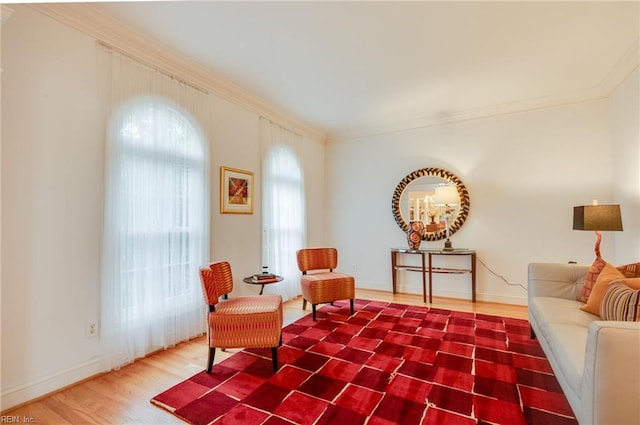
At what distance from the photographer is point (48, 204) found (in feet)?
6.49

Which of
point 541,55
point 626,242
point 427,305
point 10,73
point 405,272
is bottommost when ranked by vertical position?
point 427,305

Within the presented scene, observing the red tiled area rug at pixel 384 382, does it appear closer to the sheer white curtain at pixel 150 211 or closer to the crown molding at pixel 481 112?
the sheer white curtain at pixel 150 211

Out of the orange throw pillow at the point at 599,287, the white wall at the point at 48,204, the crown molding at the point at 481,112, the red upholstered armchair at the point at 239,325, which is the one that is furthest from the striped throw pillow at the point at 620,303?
the white wall at the point at 48,204

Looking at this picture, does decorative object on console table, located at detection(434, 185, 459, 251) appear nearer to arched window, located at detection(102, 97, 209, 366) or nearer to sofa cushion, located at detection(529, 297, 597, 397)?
sofa cushion, located at detection(529, 297, 597, 397)

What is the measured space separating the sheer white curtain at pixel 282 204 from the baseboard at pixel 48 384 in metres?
2.06

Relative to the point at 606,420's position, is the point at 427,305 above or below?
below

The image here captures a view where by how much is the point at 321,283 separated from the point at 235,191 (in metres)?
1.54

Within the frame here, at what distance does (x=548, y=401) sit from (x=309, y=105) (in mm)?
3835

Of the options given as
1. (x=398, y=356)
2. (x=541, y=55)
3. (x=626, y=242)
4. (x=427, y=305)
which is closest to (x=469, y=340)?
(x=398, y=356)

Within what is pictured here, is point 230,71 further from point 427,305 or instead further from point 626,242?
point 626,242

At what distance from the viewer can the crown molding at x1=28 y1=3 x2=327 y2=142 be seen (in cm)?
209

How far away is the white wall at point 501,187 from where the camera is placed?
11.9 ft

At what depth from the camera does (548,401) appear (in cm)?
182

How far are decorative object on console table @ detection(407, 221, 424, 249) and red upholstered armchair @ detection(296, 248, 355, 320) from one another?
126cm
